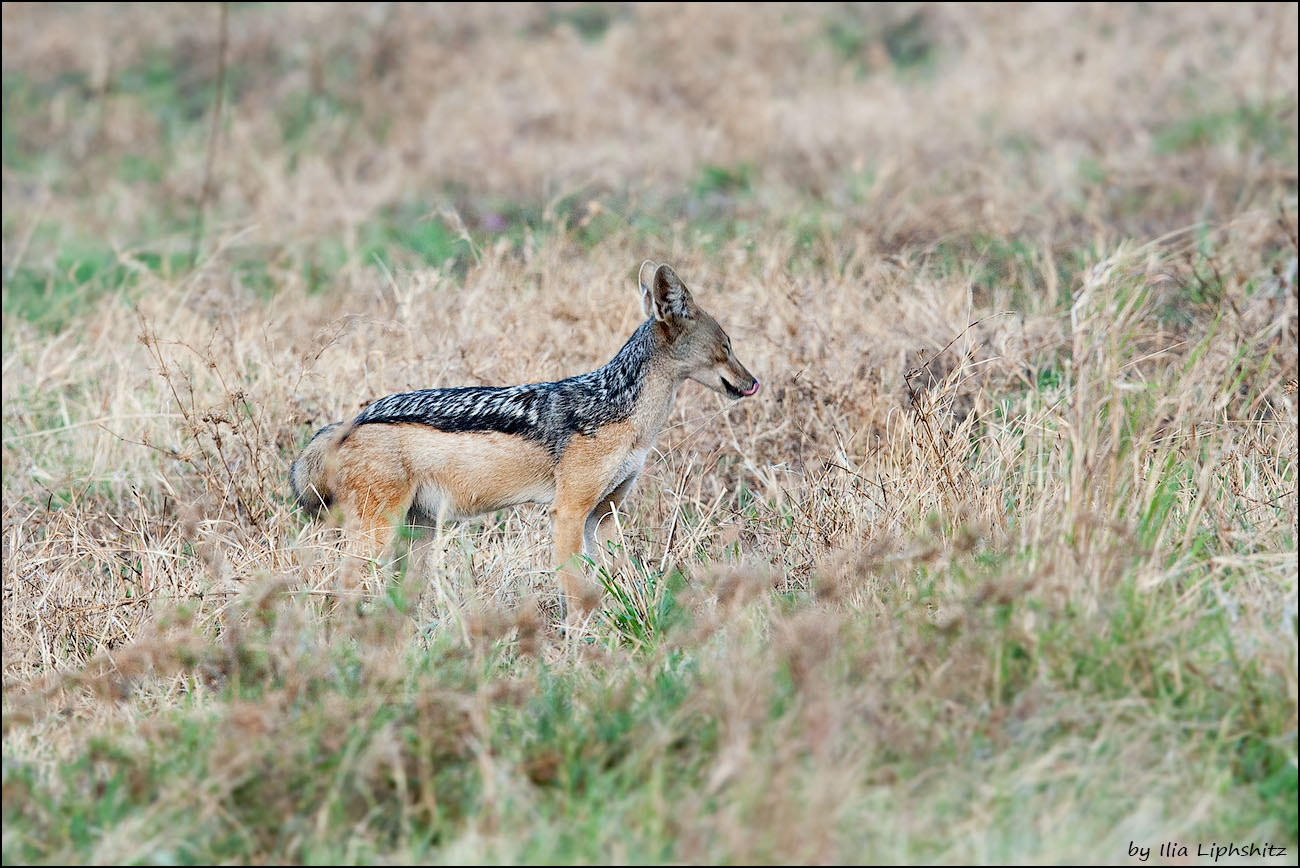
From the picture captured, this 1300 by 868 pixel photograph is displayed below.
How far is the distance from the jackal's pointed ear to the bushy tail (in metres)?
1.36

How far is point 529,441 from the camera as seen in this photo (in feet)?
19.8

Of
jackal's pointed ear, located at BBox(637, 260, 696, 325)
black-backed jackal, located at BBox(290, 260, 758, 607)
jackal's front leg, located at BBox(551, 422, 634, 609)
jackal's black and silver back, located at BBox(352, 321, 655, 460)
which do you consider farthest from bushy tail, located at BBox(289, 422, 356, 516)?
jackal's pointed ear, located at BBox(637, 260, 696, 325)

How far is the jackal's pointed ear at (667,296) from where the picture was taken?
6094 millimetres

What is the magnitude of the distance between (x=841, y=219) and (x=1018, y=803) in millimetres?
7779

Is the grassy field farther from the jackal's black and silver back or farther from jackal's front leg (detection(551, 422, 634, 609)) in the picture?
the jackal's black and silver back

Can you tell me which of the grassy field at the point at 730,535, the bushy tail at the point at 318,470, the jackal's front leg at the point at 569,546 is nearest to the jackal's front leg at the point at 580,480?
the jackal's front leg at the point at 569,546

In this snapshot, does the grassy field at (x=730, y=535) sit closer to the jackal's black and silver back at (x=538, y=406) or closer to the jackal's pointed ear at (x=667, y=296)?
the jackal's black and silver back at (x=538, y=406)

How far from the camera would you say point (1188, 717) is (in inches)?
166

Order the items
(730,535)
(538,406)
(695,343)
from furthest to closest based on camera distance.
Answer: (695,343) < (538,406) < (730,535)

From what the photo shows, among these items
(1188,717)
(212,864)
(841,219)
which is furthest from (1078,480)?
(841,219)

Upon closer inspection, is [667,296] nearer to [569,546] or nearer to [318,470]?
[569,546]

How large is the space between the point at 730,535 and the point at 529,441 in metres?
1.04

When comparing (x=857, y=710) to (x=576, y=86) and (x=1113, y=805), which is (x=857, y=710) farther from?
(x=576, y=86)

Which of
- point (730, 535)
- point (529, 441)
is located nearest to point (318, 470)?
point (529, 441)
